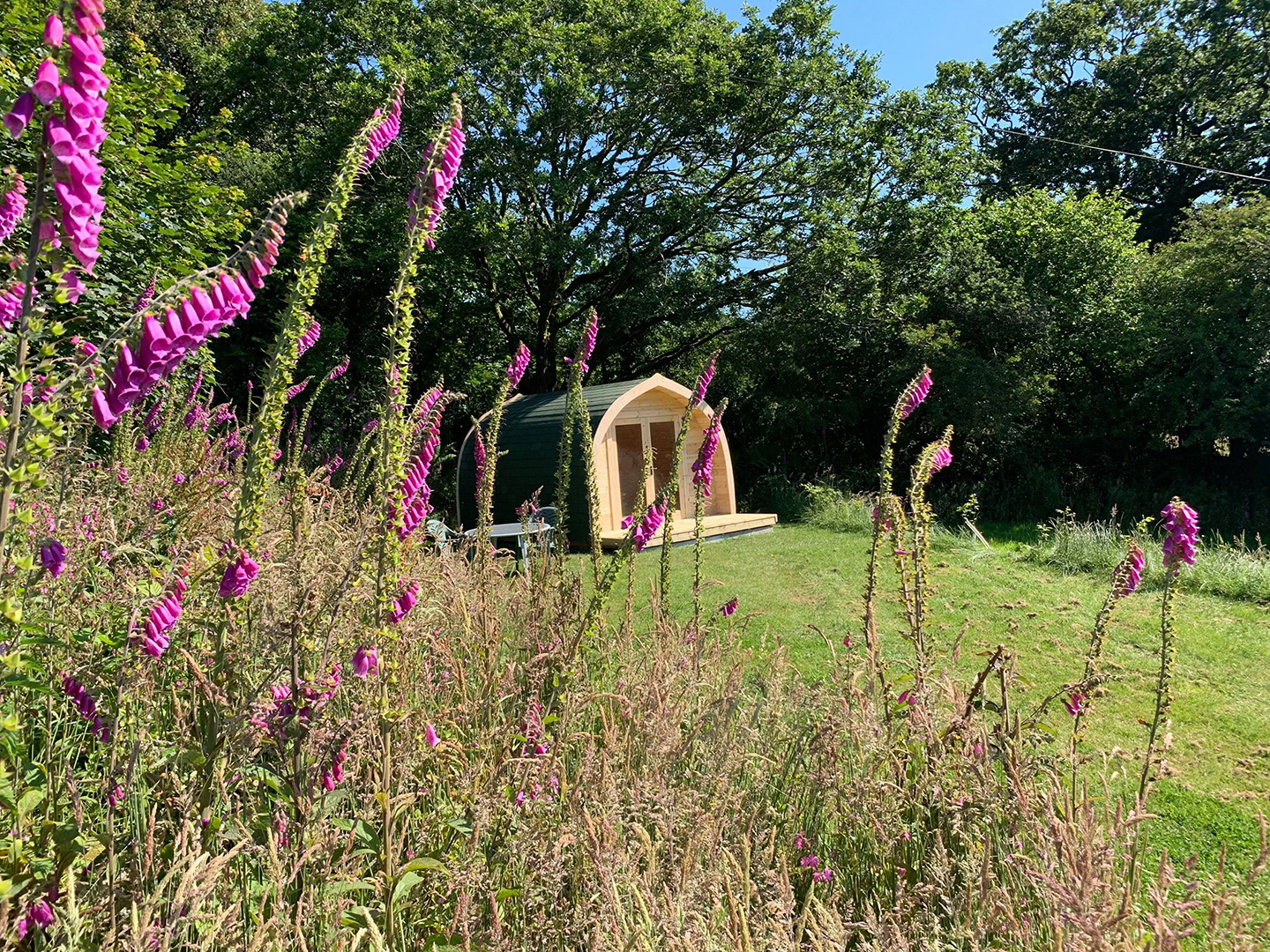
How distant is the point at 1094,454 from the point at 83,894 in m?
16.5

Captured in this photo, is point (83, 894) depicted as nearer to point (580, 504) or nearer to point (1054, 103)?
point (580, 504)

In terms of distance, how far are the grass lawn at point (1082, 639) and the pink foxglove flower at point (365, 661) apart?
1.76m

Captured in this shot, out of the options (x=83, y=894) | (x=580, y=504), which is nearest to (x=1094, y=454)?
(x=580, y=504)

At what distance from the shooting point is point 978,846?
192cm

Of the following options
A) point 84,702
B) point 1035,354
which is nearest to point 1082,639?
point 84,702

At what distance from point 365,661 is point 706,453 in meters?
1.68

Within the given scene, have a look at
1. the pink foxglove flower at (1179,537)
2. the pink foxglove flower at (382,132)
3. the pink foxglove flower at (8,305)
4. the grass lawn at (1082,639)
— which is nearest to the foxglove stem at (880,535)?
the grass lawn at (1082,639)

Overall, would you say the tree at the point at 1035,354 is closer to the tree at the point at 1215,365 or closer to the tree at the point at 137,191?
the tree at the point at 1215,365

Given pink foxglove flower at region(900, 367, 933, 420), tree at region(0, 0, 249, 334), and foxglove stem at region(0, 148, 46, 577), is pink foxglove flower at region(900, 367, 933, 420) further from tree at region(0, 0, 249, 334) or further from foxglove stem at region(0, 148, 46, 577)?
tree at region(0, 0, 249, 334)

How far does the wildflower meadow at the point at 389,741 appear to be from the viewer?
1.23 meters

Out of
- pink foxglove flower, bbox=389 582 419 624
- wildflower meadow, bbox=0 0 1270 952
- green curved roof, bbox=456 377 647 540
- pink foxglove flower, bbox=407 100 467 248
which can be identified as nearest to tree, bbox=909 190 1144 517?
green curved roof, bbox=456 377 647 540

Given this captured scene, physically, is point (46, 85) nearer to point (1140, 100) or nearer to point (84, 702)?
point (84, 702)

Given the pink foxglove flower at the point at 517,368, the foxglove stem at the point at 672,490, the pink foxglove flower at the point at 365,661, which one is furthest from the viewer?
the pink foxglove flower at the point at 517,368

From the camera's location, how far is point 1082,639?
6.20m
